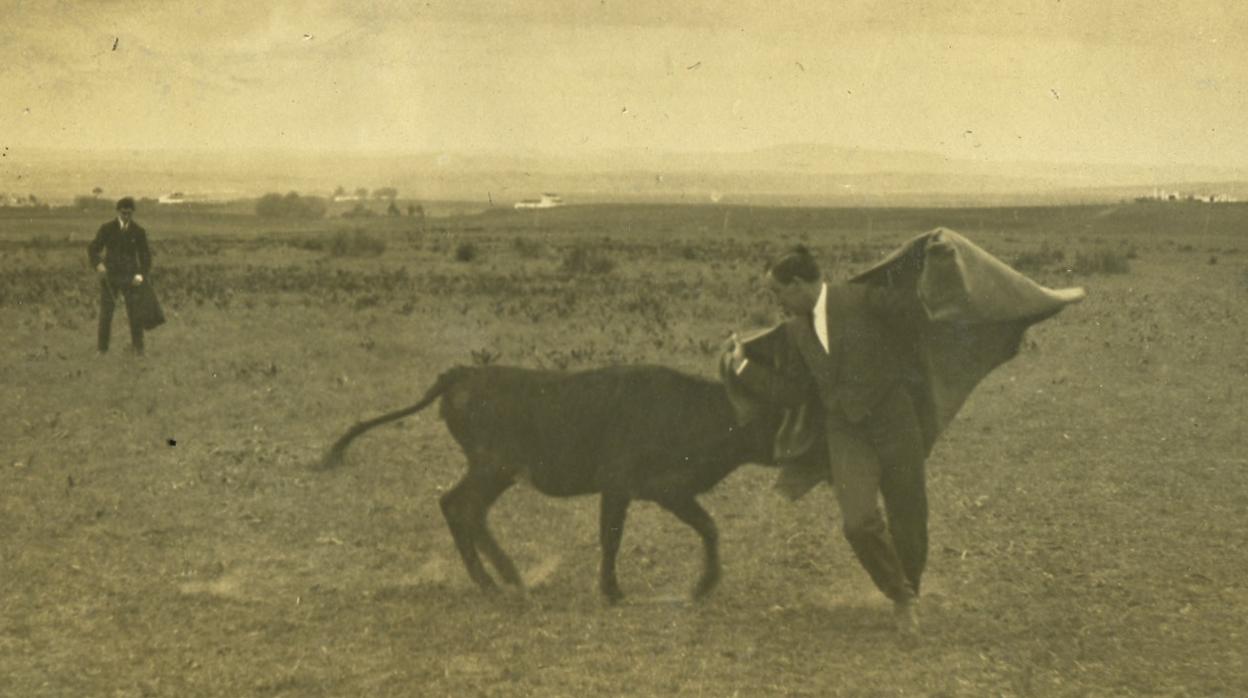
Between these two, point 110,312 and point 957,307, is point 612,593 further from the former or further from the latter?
point 110,312

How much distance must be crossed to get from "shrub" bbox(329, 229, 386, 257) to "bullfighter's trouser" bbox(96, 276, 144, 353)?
19.7 m

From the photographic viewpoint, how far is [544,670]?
5.54 m

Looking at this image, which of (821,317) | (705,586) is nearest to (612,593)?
(705,586)

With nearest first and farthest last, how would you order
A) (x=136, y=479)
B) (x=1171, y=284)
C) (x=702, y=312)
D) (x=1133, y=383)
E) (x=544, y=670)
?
1. (x=544, y=670)
2. (x=136, y=479)
3. (x=1133, y=383)
4. (x=702, y=312)
5. (x=1171, y=284)

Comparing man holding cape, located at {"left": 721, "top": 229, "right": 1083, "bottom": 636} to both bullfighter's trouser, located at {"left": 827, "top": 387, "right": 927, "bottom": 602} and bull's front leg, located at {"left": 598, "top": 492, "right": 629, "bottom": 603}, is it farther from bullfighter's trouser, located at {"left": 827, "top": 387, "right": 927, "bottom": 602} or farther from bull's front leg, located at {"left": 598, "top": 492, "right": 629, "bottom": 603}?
bull's front leg, located at {"left": 598, "top": 492, "right": 629, "bottom": 603}

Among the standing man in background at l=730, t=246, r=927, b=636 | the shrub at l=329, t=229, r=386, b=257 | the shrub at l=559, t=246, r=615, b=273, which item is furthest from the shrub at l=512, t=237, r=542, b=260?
the standing man in background at l=730, t=246, r=927, b=636

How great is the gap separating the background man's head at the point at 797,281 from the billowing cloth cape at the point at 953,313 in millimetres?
476

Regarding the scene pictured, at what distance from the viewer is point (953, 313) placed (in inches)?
225

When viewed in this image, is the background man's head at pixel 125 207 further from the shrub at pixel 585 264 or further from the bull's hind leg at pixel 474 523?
the shrub at pixel 585 264

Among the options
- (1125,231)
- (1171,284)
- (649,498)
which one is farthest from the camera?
(1125,231)

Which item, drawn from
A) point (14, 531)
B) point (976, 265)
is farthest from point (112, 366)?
point (976, 265)

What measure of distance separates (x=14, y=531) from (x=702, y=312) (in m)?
13.2

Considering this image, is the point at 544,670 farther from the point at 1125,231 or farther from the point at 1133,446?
the point at 1125,231

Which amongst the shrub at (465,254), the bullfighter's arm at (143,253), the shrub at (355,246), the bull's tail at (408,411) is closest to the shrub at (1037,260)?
the shrub at (465,254)
